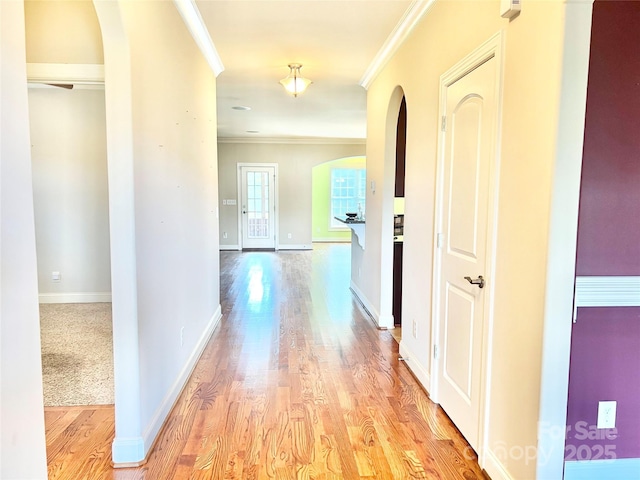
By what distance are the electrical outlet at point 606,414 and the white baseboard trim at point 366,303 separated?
2.35 m

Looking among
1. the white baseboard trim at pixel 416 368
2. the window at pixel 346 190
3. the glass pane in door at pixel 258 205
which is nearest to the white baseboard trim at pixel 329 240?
the window at pixel 346 190

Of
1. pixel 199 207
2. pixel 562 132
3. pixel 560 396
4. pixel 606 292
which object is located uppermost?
pixel 562 132

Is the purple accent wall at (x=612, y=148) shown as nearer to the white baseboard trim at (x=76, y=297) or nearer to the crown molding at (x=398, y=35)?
the crown molding at (x=398, y=35)

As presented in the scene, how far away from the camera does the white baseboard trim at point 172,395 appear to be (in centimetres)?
198

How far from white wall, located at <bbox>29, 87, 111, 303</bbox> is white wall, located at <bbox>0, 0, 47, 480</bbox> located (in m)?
4.13

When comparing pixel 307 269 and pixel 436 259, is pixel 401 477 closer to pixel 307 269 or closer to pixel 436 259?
pixel 436 259

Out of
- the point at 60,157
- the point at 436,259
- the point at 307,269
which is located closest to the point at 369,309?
the point at 436,259

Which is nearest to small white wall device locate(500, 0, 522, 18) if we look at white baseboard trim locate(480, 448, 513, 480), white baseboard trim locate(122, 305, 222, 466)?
white baseboard trim locate(480, 448, 513, 480)

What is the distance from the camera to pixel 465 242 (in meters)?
2.07

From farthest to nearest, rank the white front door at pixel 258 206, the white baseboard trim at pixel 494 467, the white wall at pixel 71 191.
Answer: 1. the white front door at pixel 258 206
2. the white wall at pixel 71 191
3. the white baseboard trim at pixel 494 467

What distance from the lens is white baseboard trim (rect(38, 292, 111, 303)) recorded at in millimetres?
4781

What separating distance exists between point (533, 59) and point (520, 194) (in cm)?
51

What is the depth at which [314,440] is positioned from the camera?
2.09m

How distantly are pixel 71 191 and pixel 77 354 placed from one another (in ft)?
7.78
